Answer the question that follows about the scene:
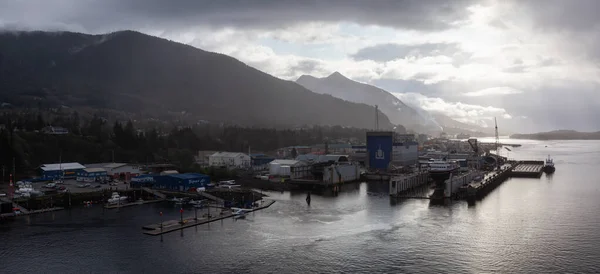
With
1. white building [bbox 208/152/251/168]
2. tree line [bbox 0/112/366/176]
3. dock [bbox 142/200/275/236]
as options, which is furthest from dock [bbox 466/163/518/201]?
tree line [bbox 0/112/366/176]

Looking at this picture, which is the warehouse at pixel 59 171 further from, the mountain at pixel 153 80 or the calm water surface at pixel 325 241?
the mountain at pixel 153 80

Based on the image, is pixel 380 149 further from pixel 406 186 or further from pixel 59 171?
pixel 59 171

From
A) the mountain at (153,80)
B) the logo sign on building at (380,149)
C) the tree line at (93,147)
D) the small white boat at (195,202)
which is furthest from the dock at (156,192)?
the mountain at (153,80)

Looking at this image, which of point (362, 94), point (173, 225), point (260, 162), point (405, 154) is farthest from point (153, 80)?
point (362, 94)

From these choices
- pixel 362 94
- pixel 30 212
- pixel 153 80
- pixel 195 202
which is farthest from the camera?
pixel 362 94

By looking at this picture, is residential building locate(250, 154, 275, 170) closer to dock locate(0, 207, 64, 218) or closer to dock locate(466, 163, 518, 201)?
dock locate(466, 163, 518, 201)

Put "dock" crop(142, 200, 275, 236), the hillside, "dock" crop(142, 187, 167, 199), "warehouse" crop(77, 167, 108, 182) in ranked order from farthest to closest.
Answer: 1. the hillside
2. "warehouse" crop(77, 167, 108, 182)
3. "dock" crop(142, 187, 167, 199)
4. "dock" crop(142, 200, 275, 236)

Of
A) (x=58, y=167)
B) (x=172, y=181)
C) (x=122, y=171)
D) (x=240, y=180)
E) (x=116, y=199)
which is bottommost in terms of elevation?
(x=116, y=199)
